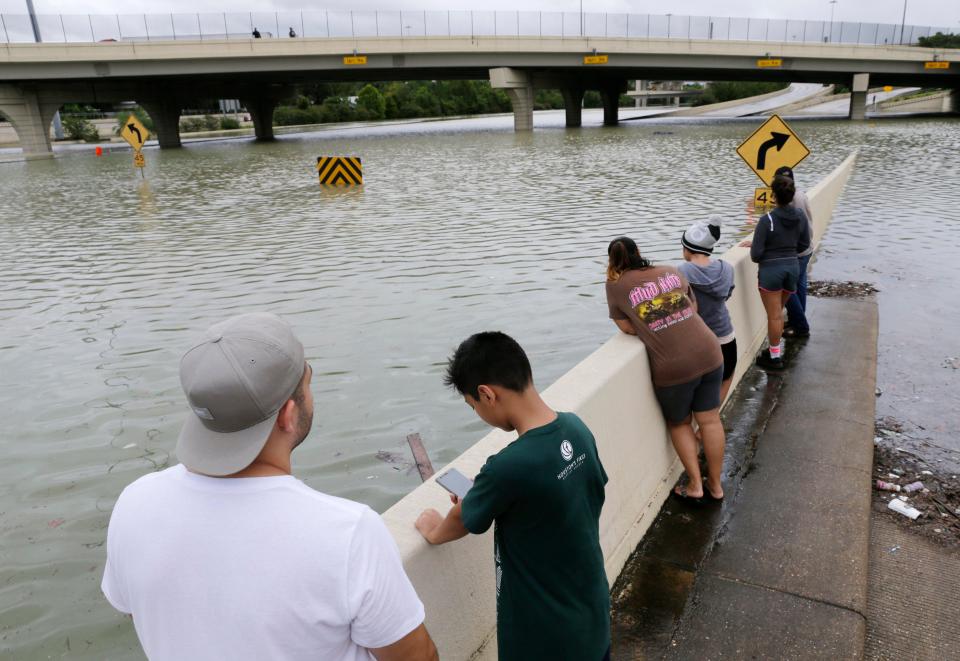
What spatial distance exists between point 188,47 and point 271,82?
45.9 feet

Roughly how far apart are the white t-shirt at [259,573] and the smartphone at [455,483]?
906mm

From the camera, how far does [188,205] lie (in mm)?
20297

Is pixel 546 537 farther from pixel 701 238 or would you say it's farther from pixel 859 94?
pixel 859 94

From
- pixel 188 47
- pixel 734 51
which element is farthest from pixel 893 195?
pixel 188 47

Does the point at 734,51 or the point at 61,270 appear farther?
the point at 734,51

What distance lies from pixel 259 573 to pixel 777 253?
21.0 ft

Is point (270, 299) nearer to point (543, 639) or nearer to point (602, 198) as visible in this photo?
point (543, 639)

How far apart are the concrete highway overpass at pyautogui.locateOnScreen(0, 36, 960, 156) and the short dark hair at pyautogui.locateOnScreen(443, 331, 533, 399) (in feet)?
166

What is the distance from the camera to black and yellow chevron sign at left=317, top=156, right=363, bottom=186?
22609 millimetres

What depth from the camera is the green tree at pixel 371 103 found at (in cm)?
9988

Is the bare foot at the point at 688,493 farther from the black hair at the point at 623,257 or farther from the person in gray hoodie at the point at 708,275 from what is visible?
the black hair at the point at 623,257

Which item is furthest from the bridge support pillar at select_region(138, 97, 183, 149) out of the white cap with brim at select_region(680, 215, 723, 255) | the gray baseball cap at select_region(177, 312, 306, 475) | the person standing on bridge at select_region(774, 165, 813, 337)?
the gray baseball cap at select_region(177, 312, 306, 475)

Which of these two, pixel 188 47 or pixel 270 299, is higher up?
pixel 188 47

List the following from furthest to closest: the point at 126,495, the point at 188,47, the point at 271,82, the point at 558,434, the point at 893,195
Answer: the point at 271,82, the point at 188,47, the point at 893,195, the point at 558,434, the point at 126,495
